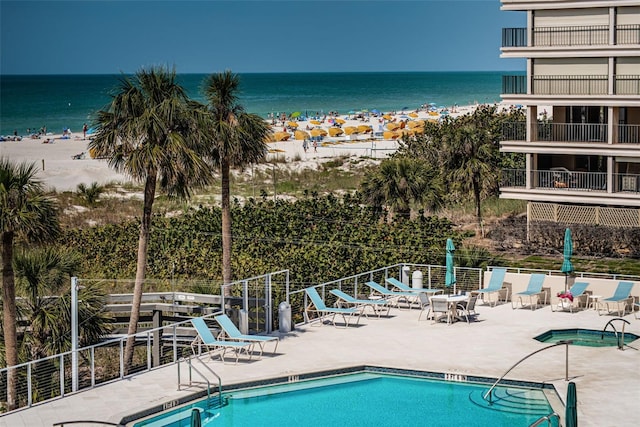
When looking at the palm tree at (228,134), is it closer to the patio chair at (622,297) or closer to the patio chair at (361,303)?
the patio chair at (361,303)

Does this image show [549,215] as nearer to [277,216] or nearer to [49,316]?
[277,216]

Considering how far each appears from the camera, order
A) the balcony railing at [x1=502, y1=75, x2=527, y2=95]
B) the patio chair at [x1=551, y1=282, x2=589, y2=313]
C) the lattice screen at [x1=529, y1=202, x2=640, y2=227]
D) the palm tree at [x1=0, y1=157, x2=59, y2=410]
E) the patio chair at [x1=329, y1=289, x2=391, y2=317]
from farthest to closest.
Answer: the balcony railing at [x1=502, y1=75, x2=527, y2=95] < the lattice screen at [x1=529, y1=202, x2=640, y2=227] < the patio chair at [x1=551, y1=282, x2=589, y2=313] < the patio chair at [x1=329, y1=289, x2=391, y2=317] < the palm tree at [x1=0, y1=157, x2=59, y2=410]

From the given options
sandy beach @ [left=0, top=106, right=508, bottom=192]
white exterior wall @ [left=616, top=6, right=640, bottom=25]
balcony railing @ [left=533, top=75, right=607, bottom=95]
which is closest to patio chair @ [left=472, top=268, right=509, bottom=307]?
balcony railing @ [left=533, top=75, right=607, bottom=95]

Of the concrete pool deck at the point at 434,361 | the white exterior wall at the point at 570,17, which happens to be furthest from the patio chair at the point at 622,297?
the white exterior wall at the point at 570,17

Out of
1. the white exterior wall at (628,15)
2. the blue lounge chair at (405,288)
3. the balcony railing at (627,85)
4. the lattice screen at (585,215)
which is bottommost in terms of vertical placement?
the blue lounge chair at (405,288)

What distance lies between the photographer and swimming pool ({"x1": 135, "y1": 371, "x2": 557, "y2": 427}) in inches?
709

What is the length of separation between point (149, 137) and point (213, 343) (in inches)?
221

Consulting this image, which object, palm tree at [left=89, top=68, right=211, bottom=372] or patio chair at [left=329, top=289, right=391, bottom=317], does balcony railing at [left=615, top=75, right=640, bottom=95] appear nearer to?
patio chair at [left=329, top=289, right=391, bottom=317]

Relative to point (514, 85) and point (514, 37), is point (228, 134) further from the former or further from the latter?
point (514, 37)

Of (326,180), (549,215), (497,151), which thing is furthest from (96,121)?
(326,180)

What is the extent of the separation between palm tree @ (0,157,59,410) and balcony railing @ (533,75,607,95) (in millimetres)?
21439

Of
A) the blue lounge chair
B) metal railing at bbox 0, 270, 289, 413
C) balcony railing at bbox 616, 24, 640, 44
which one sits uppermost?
balcony railing at bbox 616, 24, 640, 44

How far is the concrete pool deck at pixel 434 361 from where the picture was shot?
17.7 meters

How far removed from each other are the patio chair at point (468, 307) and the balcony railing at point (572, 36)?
15.4 meters
